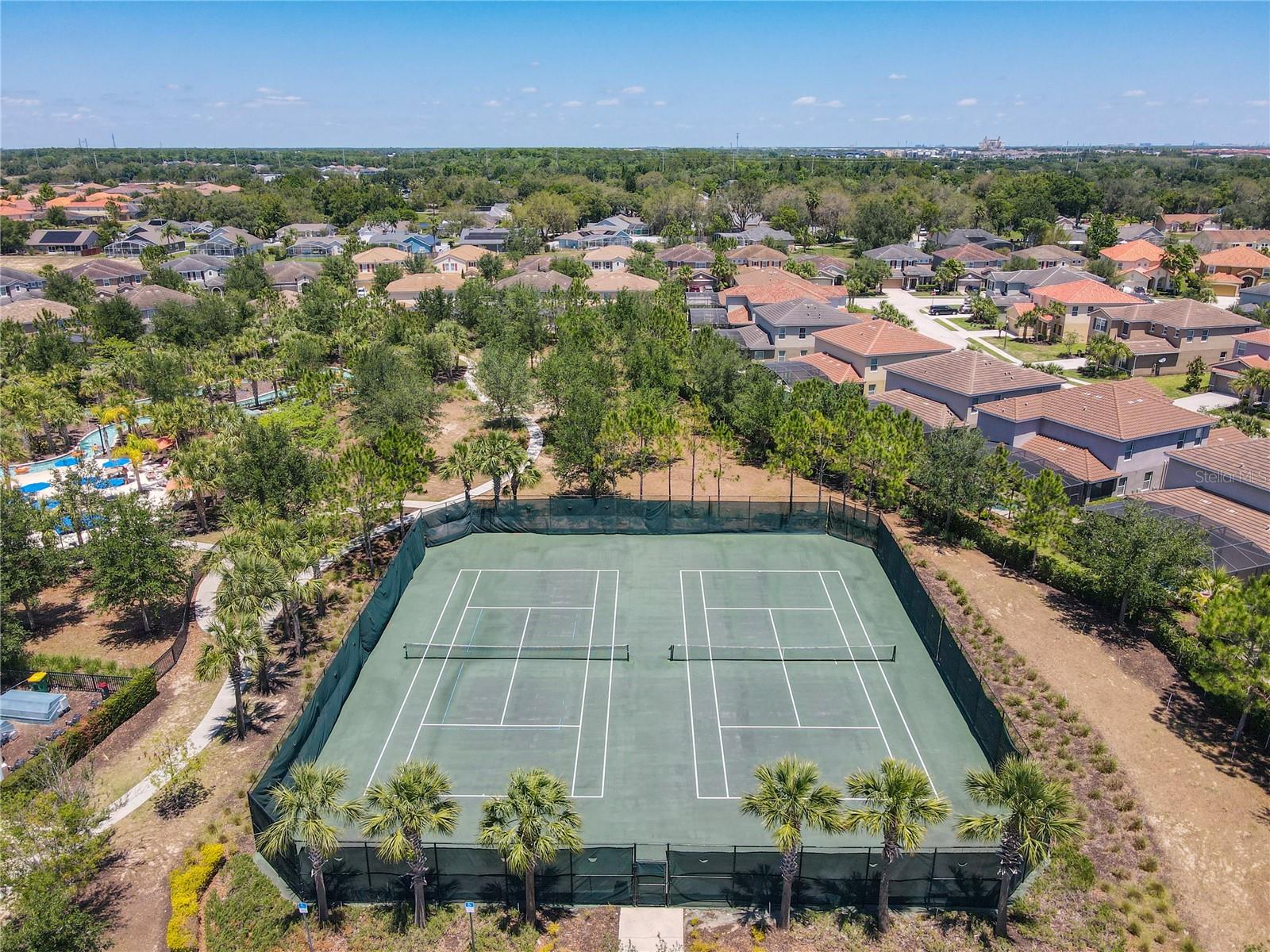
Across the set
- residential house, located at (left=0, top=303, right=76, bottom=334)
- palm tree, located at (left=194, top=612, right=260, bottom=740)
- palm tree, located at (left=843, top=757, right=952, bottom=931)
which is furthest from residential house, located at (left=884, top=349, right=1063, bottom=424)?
residential house, located at (left=0, top=303, right=76, bottom=334)

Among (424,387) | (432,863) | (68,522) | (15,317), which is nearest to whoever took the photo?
(432,863)

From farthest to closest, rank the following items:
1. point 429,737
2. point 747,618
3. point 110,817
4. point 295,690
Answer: point 747,618, point 295,690, point 429,737, point 110,817

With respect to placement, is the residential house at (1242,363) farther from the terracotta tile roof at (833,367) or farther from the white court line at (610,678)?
the white court line at (610,678)

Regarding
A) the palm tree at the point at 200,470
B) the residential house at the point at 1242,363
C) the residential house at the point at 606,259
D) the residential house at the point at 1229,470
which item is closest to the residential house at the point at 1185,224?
the residential house at the point at 1242,363

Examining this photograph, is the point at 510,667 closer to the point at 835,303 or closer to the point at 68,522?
the point at 68,522

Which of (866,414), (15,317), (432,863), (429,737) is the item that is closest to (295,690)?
(429,737)
